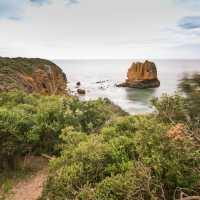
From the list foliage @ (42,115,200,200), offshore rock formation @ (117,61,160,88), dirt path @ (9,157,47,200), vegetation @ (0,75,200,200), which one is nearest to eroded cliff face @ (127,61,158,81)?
offshore rock formation @ (117,61,160,88)

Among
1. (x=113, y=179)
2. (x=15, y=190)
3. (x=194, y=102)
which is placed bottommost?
(x=15, y=190)

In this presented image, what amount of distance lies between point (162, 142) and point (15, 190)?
889cm

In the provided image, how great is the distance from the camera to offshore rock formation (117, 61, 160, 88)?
7750cm

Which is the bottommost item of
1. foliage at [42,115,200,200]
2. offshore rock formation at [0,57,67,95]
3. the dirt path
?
the dirt path

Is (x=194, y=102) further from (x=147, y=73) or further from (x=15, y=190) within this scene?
(x=147, y=73)

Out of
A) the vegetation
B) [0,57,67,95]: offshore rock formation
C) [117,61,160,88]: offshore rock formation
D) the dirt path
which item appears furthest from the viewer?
[117,61,160,88]: offshore rock formation

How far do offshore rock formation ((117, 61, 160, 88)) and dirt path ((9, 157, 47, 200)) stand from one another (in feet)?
203

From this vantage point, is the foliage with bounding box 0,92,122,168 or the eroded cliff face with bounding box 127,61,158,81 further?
the eroded cliff face with bounding box 127,61,158,81

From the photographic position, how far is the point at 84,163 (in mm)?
11156

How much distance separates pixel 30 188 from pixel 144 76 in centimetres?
6682

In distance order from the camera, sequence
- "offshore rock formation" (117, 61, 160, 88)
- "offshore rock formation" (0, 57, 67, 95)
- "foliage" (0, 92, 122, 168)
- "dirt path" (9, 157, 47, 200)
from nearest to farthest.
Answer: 1. "dirt path" (9, 157, 47, 200)
2. "foliage" (0, 92, 122, 168)
3. "offshore rock formation" (0, 57, 67, 95)
4. "offshore rock formation" (117, 61, 160, 88)

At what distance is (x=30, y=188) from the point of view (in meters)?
15.6

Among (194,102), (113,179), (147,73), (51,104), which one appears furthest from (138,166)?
(147,73)

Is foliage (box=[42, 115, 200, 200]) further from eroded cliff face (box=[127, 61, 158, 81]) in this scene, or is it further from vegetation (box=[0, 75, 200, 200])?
eroded cliff face (box=[127, 61, 158, 81])
